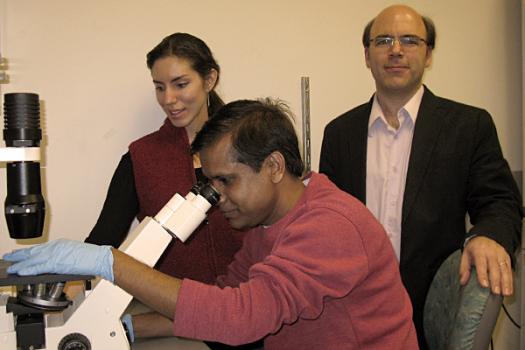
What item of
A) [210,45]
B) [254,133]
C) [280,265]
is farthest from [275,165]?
[210,45]

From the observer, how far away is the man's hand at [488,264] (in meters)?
1.16

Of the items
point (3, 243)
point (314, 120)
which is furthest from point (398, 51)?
point (3, 243)

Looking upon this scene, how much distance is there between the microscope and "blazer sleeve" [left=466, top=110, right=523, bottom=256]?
81 cm

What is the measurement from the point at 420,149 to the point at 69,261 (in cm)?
119

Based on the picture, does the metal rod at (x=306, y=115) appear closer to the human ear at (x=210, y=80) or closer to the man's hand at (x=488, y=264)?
the human ear at (x=210, y=80)

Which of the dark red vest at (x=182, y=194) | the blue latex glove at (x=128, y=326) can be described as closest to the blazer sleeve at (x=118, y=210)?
the dark red vest at (x=182, y=194)

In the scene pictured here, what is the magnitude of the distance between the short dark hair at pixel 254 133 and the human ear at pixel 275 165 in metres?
0.01

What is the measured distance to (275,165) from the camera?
1.13 m

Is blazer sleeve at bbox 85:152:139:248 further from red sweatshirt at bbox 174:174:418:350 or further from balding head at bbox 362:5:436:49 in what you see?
balding head at bbox 362:5:436:49

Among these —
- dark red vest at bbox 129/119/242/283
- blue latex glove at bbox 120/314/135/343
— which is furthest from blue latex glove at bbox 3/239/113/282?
dark red vest at bbox 129/119/242/283

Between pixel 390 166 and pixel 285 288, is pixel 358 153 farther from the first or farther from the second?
pixel 285 288

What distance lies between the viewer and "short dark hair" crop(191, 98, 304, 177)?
1.10m

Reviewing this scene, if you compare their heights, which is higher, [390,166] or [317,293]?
[390,166]

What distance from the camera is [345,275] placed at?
964mm
